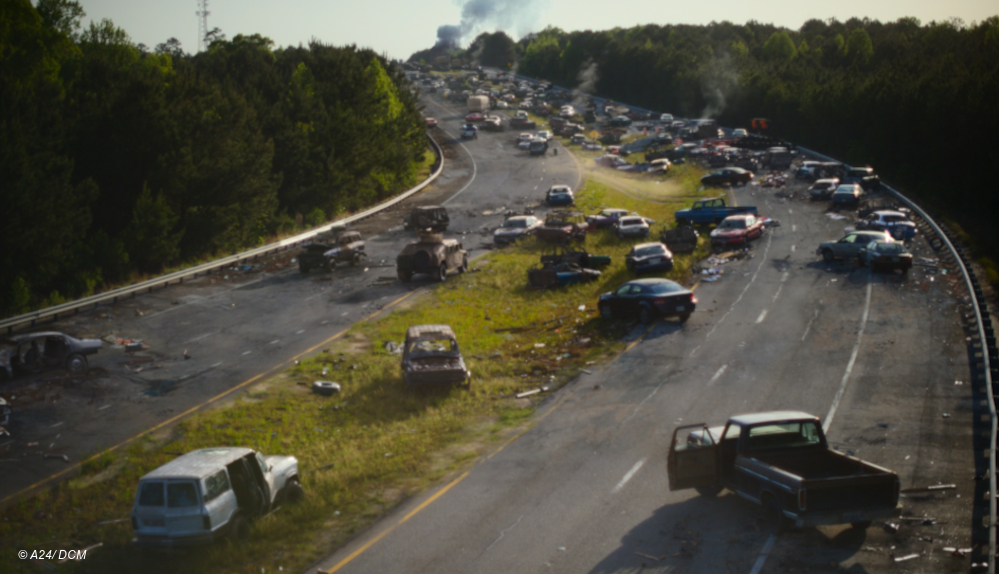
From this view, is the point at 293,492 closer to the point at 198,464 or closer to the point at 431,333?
the point at 198,464

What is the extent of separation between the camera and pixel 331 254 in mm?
39625

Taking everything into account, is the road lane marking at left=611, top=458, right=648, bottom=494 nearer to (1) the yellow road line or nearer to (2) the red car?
(1) the yellow road line

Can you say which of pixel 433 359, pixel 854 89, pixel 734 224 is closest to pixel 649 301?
pixel 433 359

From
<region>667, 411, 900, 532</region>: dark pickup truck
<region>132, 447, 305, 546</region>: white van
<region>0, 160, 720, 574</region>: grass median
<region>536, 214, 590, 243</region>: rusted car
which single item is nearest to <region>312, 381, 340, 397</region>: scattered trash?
<region>0, 160, 720, 574</region>: grass median

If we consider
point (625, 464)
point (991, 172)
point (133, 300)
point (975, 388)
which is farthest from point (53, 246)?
point (991, 172)

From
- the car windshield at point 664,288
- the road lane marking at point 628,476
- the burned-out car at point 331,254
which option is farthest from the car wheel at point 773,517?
the burned-out car at point 331,254

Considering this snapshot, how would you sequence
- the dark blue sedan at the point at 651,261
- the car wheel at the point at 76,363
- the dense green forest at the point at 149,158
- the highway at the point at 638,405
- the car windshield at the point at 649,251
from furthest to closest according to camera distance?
the dense green forest at the point at 149,158 < the car windshield at the point at 649,251 < the dark blue sedan at the point at 651,261 < the car wheel at the point at 76,363 < the highway at the point at 638,405

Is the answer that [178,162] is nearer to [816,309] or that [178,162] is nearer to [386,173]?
[386,173]

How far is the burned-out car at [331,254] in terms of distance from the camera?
3881 centimetres

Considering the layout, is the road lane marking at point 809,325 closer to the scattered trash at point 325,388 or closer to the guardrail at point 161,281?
the scattered trash at point 325,388

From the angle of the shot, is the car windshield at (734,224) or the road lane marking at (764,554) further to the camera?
the car windshield at (734,224)

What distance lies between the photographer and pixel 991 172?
155 feet

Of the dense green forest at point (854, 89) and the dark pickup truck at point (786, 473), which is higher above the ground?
the dense green forest at point (854, 89)

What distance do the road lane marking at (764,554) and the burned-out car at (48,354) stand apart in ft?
69.1
